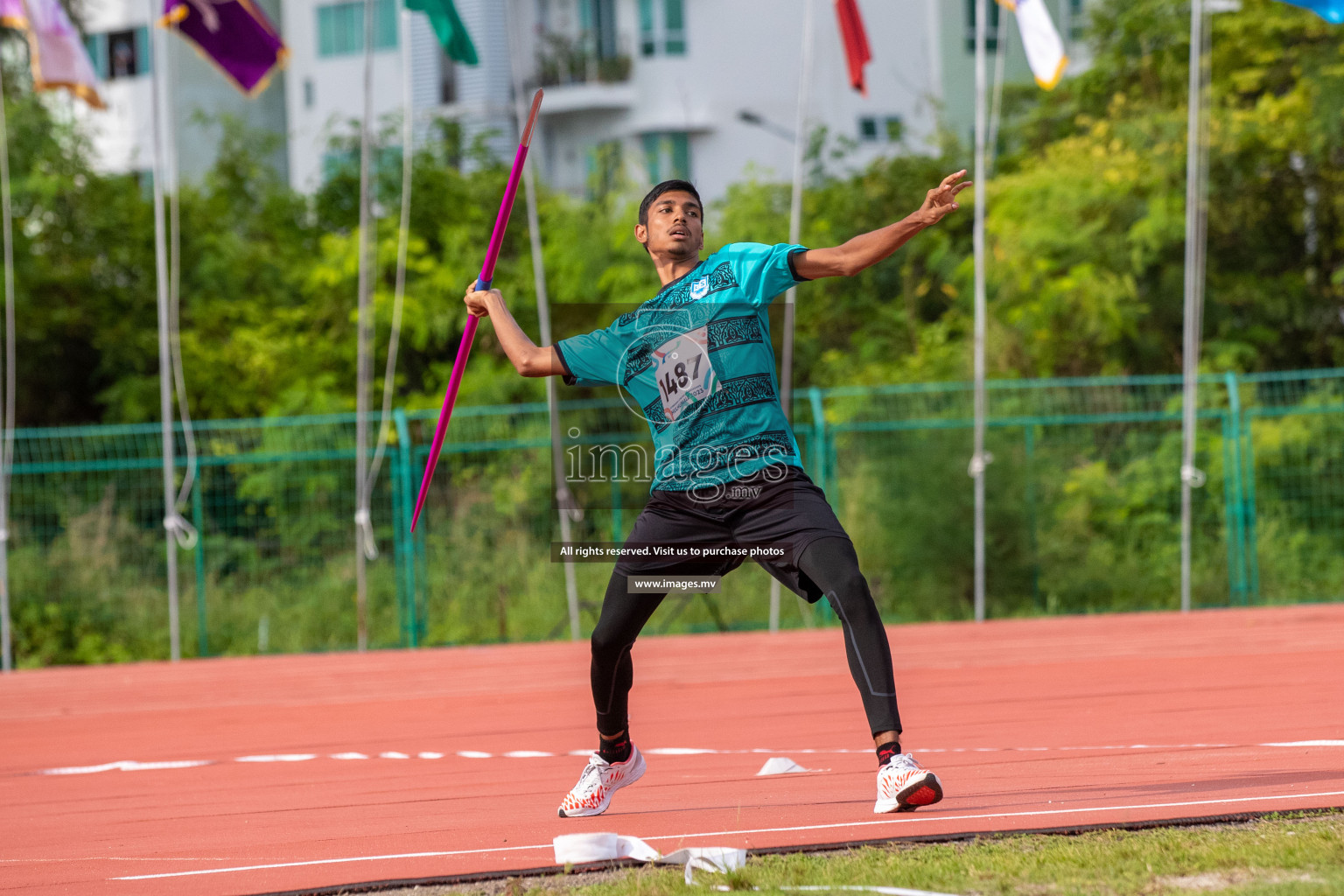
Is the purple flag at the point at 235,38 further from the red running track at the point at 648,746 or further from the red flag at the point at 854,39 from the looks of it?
the red running track at the point at 648,746

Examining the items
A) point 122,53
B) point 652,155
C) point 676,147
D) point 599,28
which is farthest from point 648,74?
point 122,53

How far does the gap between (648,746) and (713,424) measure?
9.22ft

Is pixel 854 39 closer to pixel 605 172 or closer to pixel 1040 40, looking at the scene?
pixel 1040 40

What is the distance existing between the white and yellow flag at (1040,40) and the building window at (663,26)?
18.4 metres

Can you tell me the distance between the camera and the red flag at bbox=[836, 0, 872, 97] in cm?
1230

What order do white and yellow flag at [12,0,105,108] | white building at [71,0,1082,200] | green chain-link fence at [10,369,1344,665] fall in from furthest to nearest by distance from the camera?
white building at [71,0,1082,200], green chain-link fence at [10,369,1344,665], white and yellow flag at [12,0,105,108]

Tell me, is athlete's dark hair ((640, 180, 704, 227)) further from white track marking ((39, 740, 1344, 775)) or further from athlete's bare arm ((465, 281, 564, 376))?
white track marking ((39, 740, 1344, 775))

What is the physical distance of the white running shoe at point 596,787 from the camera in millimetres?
4680

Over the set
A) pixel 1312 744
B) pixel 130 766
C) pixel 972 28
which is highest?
pixel 972 28

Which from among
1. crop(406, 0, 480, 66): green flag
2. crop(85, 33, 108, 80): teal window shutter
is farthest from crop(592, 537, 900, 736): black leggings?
crop(85, 33, 108, 80): teal window shutter

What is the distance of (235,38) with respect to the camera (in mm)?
12383

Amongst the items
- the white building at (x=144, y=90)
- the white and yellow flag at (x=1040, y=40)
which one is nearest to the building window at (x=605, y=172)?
the white and yellow flag at (x=1040, y=40)

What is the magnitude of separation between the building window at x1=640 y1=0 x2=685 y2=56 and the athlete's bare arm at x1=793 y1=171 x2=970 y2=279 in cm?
2626

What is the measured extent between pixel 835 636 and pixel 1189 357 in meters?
3.80
